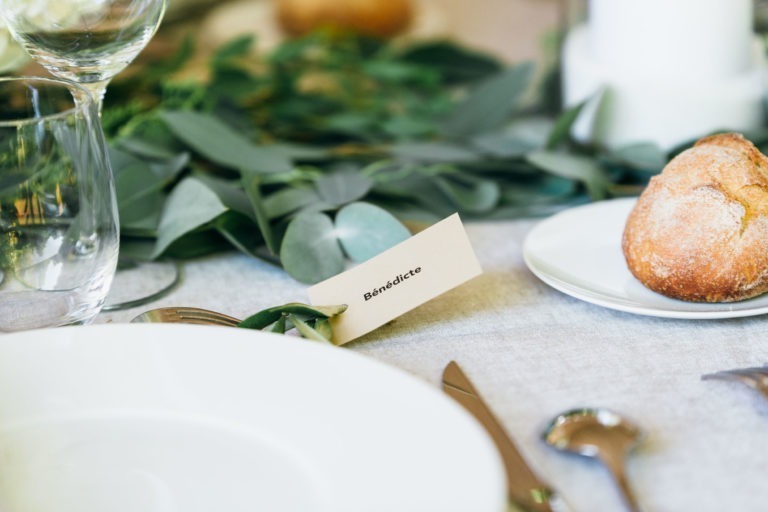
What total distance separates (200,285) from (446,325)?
208 mm

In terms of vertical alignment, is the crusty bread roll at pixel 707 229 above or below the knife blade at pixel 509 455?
above

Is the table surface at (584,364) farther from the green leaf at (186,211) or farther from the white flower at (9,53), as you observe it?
the white flower at (9,53)

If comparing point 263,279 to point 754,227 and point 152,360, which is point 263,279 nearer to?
point 152,360

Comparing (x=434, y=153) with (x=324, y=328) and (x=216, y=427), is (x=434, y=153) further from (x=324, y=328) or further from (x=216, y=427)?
(x=216, y=427)

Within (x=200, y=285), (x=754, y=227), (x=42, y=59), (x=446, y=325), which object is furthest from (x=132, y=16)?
(x=754, y=227)

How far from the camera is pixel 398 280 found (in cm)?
60

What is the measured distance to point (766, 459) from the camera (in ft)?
1.49

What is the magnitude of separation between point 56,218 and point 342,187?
290 millimetres

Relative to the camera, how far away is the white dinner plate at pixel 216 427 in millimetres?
396

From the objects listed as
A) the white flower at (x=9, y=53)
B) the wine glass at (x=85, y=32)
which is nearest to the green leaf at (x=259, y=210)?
the wine glass at (x=85, y=32)

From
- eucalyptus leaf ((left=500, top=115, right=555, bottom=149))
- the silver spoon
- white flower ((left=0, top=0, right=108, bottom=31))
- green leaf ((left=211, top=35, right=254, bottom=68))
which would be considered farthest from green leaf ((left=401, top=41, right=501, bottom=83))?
the silver spoon

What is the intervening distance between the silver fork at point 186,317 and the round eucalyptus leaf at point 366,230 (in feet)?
0.44

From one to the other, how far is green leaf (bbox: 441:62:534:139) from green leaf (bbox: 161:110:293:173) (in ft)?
0.74

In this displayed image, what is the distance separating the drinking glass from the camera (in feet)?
1.69
